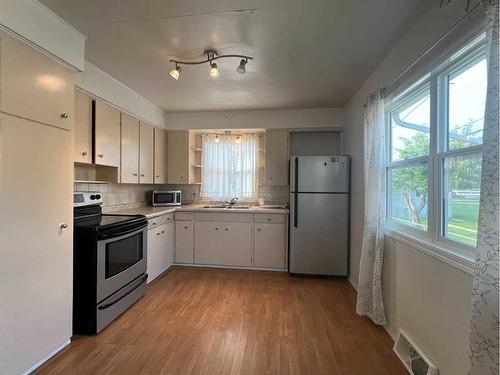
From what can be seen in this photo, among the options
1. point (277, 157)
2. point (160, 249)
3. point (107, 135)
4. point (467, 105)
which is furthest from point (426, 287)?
point (107, 135)

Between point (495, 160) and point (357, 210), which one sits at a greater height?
point (495, 160)

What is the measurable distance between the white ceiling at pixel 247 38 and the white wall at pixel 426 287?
0.50 ft

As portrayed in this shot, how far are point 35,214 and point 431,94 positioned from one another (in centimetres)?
271

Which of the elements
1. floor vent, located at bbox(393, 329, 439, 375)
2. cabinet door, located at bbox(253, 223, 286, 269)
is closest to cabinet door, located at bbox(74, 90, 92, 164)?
cabinet door, located at bbox(253, 223, 286, 269)

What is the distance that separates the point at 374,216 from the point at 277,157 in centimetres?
196

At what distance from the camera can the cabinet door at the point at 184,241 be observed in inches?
150

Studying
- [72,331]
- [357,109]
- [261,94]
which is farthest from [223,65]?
[72,331]

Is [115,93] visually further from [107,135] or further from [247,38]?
[247,38]

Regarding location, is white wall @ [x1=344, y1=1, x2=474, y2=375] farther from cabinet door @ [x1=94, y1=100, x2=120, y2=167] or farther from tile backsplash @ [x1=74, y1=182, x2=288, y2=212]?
cabinet door @ [x1=94, y1=100, x2=120, y2=167]

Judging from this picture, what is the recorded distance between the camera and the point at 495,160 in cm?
101

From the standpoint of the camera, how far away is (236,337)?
2100mm

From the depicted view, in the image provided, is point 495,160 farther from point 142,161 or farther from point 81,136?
point 142,161

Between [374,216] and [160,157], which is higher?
[160,157]

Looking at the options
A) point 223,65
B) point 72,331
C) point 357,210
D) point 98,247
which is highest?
point 223,65
